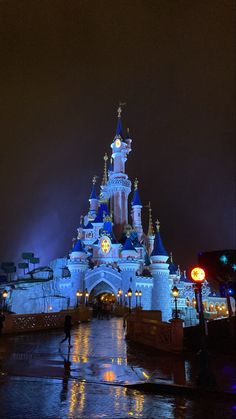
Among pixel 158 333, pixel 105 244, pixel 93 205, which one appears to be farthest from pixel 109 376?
pixel 93 205

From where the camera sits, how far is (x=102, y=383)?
9.97 m

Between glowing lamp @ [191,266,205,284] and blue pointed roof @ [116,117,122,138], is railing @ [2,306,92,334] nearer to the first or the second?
glowing lamp @ [191,266,205,284]

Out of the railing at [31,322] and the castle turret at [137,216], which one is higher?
the castle turret at [137,216]

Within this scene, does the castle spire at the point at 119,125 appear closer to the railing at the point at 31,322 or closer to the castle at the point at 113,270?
the castle at the point at 113,270

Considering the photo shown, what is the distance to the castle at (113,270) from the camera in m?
52.4

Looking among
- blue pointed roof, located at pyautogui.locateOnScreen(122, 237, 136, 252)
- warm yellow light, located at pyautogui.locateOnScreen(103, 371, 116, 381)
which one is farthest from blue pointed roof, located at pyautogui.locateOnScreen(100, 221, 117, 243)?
warm yellow light, located at pyautogui.locateOnScreen(103, 371, 116, 381)

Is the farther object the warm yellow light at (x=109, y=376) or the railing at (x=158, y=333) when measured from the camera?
the railing at (x=158, y=333)

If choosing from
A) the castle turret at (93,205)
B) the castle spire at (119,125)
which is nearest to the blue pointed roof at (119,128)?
the castle spire at (119,125)

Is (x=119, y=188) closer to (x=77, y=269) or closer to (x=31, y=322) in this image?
(x=77, y=269)

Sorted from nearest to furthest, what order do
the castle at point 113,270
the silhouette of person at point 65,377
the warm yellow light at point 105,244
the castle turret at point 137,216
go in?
1. the silhouette of person at point 65,377
2. the castle at point 113,270
3. the warm yellow light at point 105,244
4. the castle turret at point 137,216

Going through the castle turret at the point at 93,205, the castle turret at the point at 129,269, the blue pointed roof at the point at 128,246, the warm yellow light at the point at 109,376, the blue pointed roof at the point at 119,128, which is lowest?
the warm yellow light at the point at 109,376

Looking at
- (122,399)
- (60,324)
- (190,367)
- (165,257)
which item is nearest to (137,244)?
(165,257)

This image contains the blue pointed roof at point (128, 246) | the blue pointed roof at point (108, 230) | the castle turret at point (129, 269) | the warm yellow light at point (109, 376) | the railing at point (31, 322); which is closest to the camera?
the warm yellow light at point (109, 376)

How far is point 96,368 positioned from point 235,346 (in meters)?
9.51
